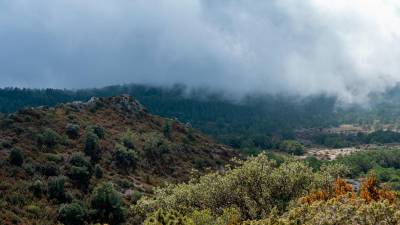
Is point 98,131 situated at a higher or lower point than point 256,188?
lower

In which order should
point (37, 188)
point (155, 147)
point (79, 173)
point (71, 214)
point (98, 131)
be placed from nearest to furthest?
point (71, 214) < point (37, 188) < point (79, 173) < point (98, 131) < point (155, 147)

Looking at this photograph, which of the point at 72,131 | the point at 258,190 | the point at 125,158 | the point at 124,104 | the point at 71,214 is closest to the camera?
the point at 258,190

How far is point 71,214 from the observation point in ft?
284

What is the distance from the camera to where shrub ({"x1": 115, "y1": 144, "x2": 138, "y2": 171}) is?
129750mm

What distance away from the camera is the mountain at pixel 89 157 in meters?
92.0

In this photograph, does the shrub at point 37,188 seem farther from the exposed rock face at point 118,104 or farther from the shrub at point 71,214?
the exposed rock face at point 118,104

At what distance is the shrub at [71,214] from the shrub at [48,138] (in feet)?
113

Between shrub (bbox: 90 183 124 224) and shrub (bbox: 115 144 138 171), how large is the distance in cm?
3220

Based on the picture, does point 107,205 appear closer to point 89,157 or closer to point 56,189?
point 56,189

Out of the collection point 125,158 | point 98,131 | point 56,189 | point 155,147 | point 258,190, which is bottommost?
point 56,189

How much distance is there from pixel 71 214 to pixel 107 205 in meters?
10.1

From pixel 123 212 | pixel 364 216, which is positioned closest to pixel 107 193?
pixel 123 212

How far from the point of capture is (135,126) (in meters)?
169

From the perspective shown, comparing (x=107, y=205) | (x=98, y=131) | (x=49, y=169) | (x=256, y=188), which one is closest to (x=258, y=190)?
(x=256, y=188)
